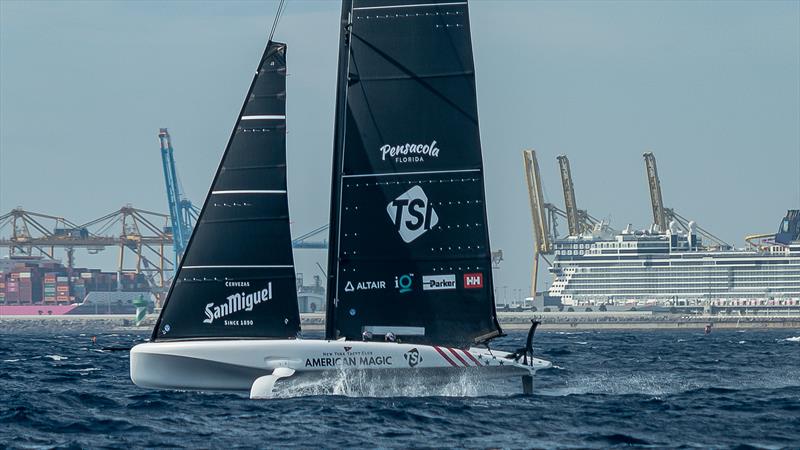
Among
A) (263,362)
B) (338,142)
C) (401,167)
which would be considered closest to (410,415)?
(263,362)

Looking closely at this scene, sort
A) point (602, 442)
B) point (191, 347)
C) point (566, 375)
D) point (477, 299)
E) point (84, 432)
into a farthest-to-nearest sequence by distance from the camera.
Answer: point (566, 375) < point (477, 299) < point (191, 347) < point (84, 432) < point (602, 442)

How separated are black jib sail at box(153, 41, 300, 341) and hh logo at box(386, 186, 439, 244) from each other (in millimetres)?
1657

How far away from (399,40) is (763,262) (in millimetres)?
110975

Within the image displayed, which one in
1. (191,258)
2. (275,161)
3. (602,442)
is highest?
(275,161)

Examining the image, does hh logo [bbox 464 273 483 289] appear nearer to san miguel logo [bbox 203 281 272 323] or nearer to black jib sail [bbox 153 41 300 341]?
black jib sail [bbox 153 41 300 341]

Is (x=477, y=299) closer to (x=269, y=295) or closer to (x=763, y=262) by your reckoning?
(x=269, y=295)

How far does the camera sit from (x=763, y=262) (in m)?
128

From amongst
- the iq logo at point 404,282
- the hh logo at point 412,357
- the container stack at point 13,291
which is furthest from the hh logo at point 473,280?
the container stack at point 13,291

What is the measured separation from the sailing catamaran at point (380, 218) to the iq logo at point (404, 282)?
22mm

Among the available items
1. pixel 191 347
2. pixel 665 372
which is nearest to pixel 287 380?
pixel 191 347

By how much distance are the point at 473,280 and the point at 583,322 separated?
4257 inches

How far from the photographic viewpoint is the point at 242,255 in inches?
858

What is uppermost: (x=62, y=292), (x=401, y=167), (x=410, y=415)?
(x=62, y=292)

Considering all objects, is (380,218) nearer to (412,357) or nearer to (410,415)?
(412,357)
